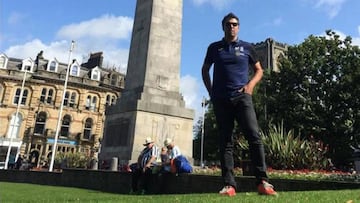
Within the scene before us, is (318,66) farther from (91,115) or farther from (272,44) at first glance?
(272,44)

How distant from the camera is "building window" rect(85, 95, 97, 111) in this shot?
184 ft

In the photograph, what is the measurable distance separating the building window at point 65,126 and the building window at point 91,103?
3.28 metres

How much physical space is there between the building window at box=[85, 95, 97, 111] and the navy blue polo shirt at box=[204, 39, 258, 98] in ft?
173

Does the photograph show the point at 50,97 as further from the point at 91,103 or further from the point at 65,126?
the point at 91,103

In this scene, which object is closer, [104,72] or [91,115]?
[91,115]

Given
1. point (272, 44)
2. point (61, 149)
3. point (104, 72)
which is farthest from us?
point (272, 44)

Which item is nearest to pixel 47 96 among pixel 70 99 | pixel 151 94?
pixel 70 99

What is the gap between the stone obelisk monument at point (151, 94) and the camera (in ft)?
41.8

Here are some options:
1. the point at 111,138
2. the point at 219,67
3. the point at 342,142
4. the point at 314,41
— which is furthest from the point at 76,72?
the point at 219,67

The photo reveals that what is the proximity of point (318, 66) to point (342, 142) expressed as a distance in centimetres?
750

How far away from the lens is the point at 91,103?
56.3 m

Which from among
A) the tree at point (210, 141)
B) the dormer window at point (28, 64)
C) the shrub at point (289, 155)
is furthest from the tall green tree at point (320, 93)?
the dormer window at point (28, 64)

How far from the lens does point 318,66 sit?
110 ft

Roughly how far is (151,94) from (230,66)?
850 centimetres
